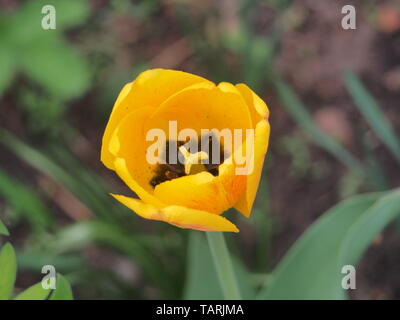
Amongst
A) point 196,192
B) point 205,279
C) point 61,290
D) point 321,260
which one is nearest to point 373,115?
Result: point 321,260

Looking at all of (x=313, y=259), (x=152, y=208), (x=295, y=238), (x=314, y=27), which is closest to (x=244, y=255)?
(x=295, y=238)

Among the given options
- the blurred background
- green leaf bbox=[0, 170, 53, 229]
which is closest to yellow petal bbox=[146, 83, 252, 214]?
the blurred background

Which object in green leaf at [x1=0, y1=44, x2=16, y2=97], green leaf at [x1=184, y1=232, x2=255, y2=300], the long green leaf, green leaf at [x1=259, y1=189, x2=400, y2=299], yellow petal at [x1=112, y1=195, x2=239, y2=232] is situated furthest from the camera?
green leaf at [x1=0, y1=44, x2=16, y2=97]

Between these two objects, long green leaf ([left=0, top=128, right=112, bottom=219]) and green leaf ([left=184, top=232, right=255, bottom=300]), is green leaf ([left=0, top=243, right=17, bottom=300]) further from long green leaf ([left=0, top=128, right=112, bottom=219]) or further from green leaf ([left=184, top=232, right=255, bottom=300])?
long green leaf ([left=0, top=128, right=112, bottom=219])

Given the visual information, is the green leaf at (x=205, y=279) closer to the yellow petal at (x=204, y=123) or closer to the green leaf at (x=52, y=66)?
the yellow petal at (x=204, y=123)

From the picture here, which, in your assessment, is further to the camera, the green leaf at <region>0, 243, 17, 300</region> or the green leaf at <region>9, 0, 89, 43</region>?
the green leaf at <region>9, 0, 89, 43</region>

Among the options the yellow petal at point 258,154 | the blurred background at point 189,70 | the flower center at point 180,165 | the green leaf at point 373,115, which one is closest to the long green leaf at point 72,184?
the blurred background at point 189,70

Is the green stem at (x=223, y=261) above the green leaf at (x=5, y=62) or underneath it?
underneath
